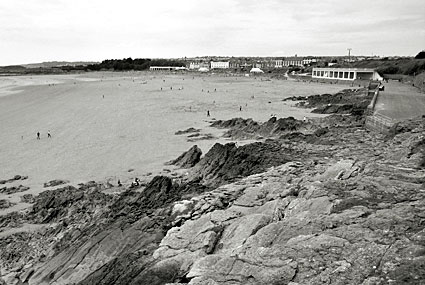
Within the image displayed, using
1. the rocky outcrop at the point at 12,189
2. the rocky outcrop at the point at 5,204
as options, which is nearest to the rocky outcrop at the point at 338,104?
the rocky outcrop at the point at 12,189

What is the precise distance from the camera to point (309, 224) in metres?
8.20

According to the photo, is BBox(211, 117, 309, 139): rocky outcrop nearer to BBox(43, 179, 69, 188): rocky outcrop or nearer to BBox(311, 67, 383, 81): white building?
BBox(43, 179, 69, 188): rocky outcrop

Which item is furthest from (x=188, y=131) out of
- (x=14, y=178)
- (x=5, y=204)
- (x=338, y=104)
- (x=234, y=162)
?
(x=338, y=104)

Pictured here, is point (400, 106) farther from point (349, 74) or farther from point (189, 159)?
point (349, 74)

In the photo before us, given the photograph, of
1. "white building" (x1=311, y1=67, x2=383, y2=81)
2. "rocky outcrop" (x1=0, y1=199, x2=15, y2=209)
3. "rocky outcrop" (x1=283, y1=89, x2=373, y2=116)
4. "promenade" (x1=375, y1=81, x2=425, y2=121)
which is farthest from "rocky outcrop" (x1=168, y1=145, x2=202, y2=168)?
"white building" (x1=311, y1=67, x2=383, y2=81)

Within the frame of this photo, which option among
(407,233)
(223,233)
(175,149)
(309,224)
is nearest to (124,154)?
(175,149)

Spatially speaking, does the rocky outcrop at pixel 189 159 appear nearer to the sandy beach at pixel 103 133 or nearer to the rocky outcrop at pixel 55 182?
the sandy beach at pixel 103 133

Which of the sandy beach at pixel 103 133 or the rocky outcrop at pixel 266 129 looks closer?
the sandy beach at pixel 103 133

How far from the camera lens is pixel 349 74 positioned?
79562 millimetres

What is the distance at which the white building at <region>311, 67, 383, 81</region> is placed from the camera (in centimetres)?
7631

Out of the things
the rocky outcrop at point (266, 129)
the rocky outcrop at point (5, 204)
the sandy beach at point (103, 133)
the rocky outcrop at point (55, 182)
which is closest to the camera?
the rocky outcrop at point (5, 204)

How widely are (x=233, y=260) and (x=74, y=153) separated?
2023 centimetres

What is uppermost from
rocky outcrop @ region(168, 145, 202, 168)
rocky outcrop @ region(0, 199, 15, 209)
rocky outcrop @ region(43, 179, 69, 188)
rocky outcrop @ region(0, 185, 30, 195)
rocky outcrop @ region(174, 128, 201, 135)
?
rocky outcrop @ region(168, 145, 202, 168)

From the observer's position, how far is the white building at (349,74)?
76312mm
